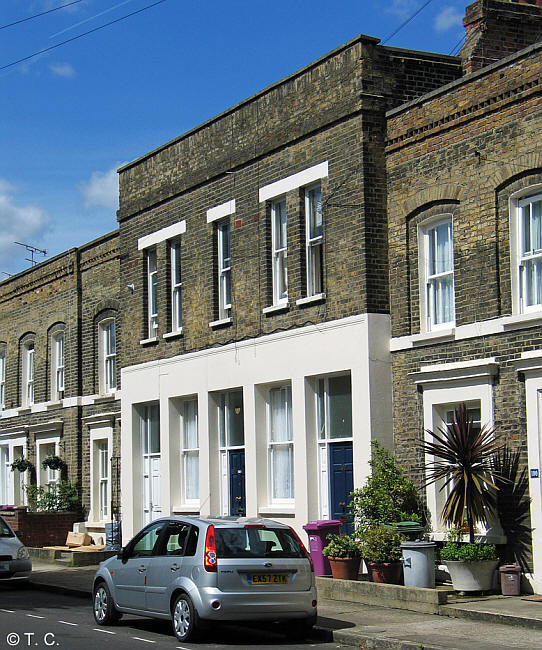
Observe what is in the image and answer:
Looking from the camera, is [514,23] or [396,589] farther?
[514,23]

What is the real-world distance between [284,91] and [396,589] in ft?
32.5

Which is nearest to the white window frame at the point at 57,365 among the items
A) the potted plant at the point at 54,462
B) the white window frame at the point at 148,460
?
the potted plant at the point at 54,462

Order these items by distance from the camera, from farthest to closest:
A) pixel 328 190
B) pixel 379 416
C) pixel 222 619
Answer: pixel 328 190 → pixel 379 416 → pixel 222 619

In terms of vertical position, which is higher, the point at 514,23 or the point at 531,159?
the point at 514,23

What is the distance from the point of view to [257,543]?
13.6 meters

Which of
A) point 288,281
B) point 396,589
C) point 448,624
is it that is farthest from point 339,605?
point 288,281

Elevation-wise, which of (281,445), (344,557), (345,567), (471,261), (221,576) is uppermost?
(471,261)

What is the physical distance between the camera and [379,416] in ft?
60.8

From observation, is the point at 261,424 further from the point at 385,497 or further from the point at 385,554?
the point at 385,554

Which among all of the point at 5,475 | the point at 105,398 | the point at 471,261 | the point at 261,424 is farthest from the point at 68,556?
the point at 471,261

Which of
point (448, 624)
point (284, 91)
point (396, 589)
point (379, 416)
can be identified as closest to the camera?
point (448, 624)

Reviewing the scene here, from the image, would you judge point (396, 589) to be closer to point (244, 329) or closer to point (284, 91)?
point (244, 329)

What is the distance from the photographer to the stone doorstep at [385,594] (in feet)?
50.1

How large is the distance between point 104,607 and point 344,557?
4.40 meters
